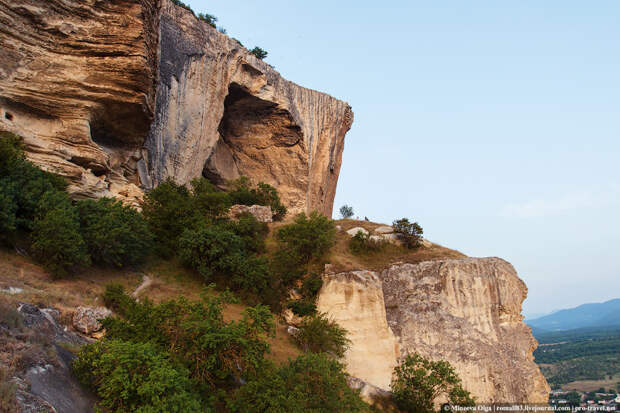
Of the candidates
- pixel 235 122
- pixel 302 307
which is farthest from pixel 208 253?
pixel 235 122

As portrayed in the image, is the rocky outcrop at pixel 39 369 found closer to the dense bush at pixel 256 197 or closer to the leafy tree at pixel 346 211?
the dense bush at pixel 256 197

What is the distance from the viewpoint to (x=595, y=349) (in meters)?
88.5

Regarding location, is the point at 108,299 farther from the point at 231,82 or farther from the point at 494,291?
the point at 231,82

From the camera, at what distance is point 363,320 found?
18984mm

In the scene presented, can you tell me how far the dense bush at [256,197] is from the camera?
29141 millimetres

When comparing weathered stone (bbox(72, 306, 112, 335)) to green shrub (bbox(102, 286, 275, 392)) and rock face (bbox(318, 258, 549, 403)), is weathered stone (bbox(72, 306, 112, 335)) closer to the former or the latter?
green shrub (bbox(102, 286, 275, 392))

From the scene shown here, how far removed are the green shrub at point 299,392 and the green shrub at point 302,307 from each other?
796cm

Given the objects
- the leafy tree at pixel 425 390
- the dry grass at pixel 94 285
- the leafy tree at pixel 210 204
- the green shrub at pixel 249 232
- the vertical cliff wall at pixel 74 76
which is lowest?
the leafy tree at pixel 425 390

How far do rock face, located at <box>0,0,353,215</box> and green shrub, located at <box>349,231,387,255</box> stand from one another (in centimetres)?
1238

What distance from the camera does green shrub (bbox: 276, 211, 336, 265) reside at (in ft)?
68.6

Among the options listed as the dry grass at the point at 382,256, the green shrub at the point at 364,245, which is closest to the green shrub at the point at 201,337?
the dry grass at the point at 382,256

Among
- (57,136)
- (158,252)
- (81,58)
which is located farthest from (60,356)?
(81,58)

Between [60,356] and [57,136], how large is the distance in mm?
13662

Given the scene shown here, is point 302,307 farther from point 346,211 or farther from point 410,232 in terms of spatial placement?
point 346,211
